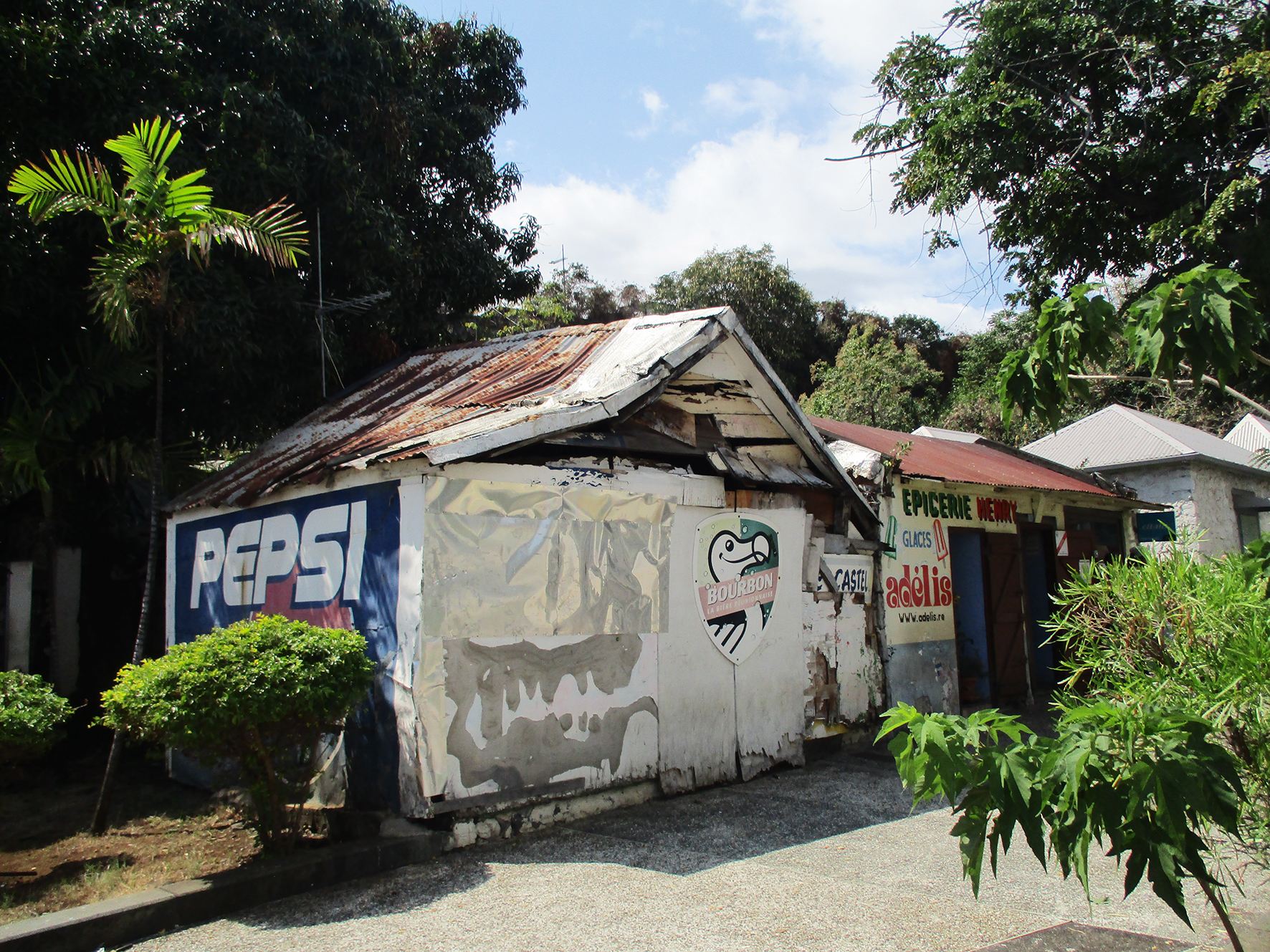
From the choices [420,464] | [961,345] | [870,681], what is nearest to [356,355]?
[420,464]

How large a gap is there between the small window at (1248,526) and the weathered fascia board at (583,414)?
1796 centimetres

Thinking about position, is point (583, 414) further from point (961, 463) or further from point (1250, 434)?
point (1250, 434)

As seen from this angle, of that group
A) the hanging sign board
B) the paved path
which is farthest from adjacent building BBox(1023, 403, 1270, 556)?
the paved path

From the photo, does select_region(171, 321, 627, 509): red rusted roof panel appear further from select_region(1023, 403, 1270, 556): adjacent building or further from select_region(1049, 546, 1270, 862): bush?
select_region(1023, 403, 1270, 556): adjacent building

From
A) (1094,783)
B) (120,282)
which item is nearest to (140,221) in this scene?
(120,282)

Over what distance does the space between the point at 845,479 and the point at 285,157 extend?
7041 mm

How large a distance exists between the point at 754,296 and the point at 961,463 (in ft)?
A: 50.0

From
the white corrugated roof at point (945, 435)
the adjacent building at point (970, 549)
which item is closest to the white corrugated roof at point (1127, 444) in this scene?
the white corrugated roof at point (945, 435)

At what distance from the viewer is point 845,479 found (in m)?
8.85

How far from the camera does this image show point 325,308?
10.3m

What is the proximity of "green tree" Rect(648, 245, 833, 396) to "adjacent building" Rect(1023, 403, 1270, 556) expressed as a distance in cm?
858

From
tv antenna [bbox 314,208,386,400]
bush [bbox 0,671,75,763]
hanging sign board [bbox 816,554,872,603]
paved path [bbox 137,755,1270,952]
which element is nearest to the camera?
paved path [bbox 137,755,1270,952]

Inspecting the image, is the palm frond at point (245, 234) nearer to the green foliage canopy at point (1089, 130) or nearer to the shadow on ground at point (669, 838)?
the shadow on ground at point (669, 838)

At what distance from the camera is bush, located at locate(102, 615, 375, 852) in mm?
5035
